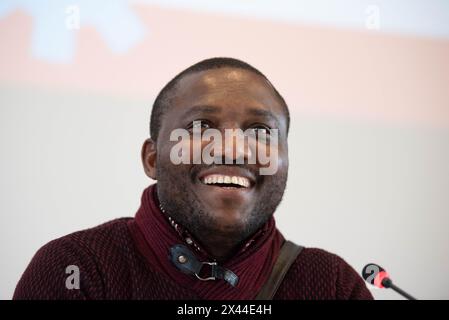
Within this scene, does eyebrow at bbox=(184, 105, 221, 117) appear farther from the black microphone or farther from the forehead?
the black microphone

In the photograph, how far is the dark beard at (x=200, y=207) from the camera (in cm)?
92

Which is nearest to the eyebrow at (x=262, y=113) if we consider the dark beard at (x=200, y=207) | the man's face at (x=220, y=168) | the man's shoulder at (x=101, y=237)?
the man's face at (x=220, y=168)

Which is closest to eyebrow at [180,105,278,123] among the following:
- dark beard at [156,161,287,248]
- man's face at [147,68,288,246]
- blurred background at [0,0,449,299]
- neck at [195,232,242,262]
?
man's face at [147,68,288,246]

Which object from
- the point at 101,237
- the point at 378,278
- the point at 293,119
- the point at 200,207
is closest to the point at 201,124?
the point at 200,207

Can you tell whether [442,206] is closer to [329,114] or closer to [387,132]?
[387,132]

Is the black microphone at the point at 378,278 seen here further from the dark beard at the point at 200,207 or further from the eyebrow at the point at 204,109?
the eyebrow at the point at 204,109

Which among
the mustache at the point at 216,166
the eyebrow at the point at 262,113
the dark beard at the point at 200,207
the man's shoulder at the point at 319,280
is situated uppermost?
the eyebrow at the point at 262,113

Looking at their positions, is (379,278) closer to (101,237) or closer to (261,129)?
(261,129)

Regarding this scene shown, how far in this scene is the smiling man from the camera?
2.97ft

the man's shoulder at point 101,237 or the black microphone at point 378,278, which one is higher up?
the man's shoulder at point 101,237

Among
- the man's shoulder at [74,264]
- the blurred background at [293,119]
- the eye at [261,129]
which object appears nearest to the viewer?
the man's shoulder at [74,264]

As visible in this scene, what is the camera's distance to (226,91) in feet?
3.14

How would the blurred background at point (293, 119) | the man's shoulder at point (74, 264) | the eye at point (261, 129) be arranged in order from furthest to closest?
the blurred background at point (293, 119) → the eye at point (261, 129) → the man's shoulder at point (74, 264)
